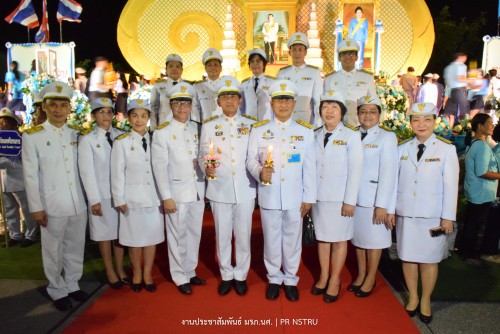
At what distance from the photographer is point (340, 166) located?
13.1ft

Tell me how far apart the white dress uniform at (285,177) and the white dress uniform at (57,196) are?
1.76 meters

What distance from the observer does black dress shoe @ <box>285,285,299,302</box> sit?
4105 millimetres

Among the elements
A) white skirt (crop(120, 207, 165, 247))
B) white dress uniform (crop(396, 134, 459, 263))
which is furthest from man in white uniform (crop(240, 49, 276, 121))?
white dress uniform (crop(396, 134, 459, 263))

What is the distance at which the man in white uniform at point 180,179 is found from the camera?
4152 mm

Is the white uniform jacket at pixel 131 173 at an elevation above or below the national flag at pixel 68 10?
below

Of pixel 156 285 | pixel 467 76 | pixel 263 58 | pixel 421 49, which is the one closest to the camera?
pixel 156 285

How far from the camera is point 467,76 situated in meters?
14.4

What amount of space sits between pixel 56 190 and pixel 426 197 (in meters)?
3.42

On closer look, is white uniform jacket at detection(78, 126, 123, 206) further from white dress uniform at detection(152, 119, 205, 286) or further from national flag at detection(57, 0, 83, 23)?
national flag at detection(57, 0, 83, 23)

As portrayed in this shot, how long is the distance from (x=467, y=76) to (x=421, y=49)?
2.50 meters

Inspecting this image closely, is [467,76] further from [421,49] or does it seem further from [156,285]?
[156,285]

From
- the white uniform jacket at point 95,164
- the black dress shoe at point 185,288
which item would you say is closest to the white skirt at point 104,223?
the white uniform jacket at point 95,164

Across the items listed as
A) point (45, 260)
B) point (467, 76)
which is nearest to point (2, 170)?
point (45, 260)

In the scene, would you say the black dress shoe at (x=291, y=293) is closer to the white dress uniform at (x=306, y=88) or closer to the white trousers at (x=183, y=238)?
the white trousers at (x=183, y=238)
